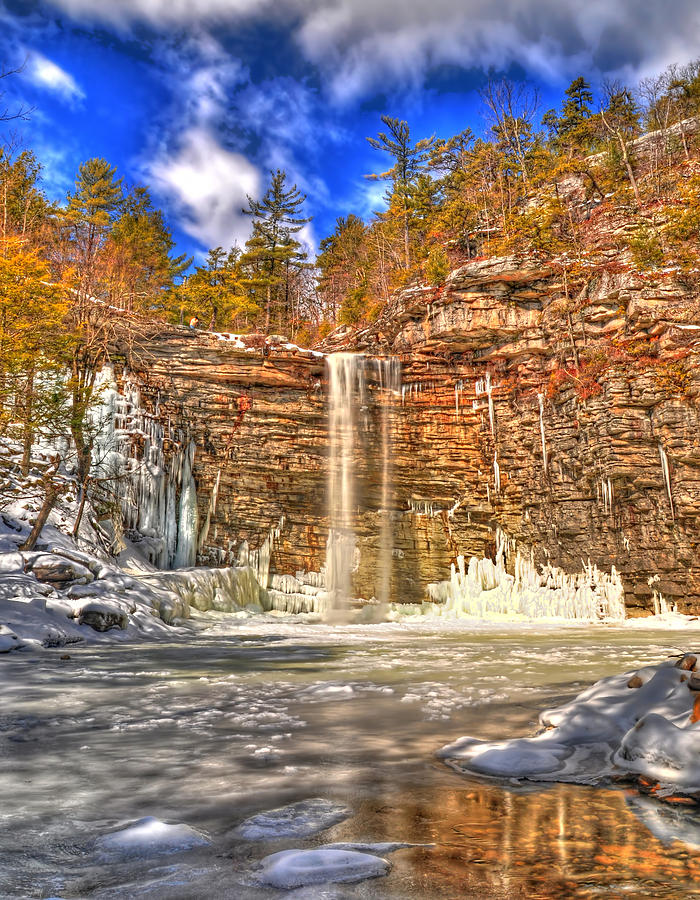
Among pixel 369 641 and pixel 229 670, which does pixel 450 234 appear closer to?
pixel 369 641

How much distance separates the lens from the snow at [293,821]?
6.81 ft

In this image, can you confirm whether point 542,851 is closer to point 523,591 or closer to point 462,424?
point 523,591

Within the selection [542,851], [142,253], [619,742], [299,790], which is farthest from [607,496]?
[142,253]

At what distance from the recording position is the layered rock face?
17562 millimetres

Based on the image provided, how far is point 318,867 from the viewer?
1746 mm

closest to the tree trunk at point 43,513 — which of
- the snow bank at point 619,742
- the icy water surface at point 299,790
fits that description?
the icy water surface at point 299,790

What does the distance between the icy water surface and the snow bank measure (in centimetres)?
21

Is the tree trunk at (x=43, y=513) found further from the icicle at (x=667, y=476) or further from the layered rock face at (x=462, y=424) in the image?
the icicle at (x=667, y=476)

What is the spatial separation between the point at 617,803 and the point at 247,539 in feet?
60.5

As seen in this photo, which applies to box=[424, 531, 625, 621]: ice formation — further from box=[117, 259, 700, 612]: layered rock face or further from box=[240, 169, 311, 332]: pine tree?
box=[240, 169, 311, 332]: pine tree

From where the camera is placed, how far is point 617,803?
2336 millimetres

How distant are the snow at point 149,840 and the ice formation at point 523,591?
17426 millimetres

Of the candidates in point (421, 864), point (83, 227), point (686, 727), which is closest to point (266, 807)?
point (421, 864)

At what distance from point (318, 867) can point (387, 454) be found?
19118 mm
